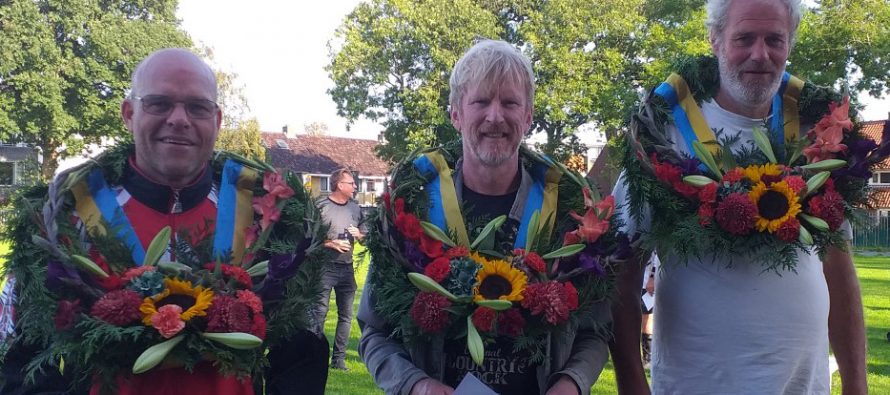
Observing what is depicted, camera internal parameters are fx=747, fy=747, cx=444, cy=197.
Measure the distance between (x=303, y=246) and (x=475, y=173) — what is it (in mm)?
777

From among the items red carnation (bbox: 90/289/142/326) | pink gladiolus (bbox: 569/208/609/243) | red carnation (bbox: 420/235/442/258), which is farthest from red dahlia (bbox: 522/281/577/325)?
red carnation (bbox: 90/289/142/326)

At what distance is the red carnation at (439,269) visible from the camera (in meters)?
2.87

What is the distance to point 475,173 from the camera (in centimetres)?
316

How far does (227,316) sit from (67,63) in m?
42.3

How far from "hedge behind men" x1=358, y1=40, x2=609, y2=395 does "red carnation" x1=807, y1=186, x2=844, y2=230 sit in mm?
901

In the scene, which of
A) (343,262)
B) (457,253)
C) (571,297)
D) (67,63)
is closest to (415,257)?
(457,253)

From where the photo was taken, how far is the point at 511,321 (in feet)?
9.23

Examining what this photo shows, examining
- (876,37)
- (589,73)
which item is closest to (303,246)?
(876,37)

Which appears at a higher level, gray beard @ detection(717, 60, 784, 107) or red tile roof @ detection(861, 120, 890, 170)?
gray beard @ detection(717, 60, 784, 107)

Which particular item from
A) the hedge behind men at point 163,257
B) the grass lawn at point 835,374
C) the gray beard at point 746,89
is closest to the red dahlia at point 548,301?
the grass lawn at point 835,374

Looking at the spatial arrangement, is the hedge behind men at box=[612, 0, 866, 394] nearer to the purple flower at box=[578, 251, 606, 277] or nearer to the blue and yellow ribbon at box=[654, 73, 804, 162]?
the blue and yellow ribbon at box=[654, 73, 804, 162]

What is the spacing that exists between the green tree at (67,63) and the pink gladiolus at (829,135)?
38808 mm

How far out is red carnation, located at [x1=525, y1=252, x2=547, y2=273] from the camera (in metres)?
2.91

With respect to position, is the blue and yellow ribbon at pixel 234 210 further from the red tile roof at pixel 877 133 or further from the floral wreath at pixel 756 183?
the red tile roof at pixel 877 133
